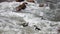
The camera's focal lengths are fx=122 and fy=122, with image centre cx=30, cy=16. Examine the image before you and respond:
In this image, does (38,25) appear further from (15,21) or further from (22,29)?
(15,21)

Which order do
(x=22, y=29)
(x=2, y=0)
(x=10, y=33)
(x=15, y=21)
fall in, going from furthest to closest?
1. (x=2, y=0)
2. (x=15, y=21)
3. (x=22, y=29)
4. (x=10, y=33)

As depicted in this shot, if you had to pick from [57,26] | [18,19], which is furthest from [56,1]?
[18,19]

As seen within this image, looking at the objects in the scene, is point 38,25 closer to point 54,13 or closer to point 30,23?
point 30,23

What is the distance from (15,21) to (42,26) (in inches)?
20.1

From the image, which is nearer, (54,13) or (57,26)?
(57,26)

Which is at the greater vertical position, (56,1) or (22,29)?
(56,1)

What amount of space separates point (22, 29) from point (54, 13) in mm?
738

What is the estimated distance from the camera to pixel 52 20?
2.19 metres

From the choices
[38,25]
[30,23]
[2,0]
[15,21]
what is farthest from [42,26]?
[2,0]

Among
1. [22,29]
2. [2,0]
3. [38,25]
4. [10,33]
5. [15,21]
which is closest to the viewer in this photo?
[10,33]

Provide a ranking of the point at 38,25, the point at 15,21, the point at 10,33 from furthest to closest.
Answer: the point at 15,21 → the point at 38,25 → the point at 10,33

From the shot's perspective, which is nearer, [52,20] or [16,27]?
[16,27]

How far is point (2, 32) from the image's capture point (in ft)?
5.75

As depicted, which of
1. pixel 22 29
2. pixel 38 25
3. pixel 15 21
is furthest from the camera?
pixel 15 21
